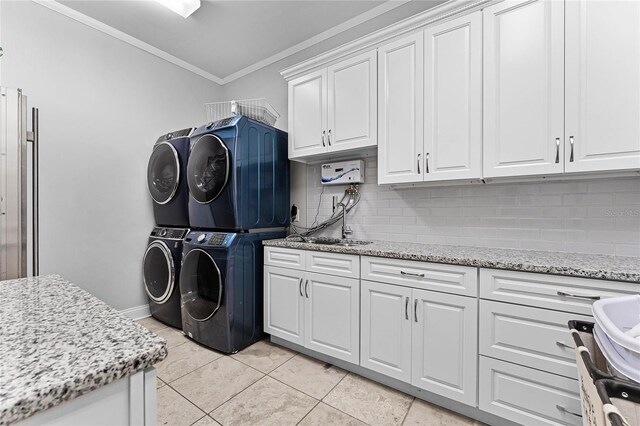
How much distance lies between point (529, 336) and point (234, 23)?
3.23 metres

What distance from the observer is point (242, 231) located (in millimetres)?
2283

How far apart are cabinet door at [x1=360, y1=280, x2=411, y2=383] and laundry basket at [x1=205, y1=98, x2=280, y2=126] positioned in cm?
177

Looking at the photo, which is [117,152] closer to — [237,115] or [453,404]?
[237,115]

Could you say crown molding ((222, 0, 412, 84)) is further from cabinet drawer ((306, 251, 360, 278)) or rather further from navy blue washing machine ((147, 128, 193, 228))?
cabinet drawer ((306, 251, 360, 278))

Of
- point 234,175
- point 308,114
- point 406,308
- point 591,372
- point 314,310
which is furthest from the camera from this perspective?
point 308,114

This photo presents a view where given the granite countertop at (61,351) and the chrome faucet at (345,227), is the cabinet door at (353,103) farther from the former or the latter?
the granite countertop at (61,351)

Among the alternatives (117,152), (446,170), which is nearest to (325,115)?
(446,170)

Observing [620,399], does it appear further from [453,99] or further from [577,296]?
[453,99]

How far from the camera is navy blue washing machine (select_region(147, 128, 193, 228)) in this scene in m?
2.60

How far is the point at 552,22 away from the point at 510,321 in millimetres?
1622

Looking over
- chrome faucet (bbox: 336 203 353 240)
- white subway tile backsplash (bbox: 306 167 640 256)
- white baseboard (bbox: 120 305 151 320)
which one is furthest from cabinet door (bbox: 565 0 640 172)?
white baseboard (bbox: 120 305 151 320)

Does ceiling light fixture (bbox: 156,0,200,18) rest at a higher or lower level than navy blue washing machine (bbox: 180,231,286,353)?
higher

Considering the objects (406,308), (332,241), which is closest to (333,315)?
(406,308)

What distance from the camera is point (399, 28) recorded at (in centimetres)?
195
